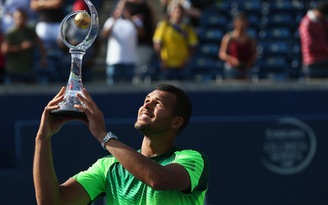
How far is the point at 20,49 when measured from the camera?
9.70m

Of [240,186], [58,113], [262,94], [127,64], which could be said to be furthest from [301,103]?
[58,113]

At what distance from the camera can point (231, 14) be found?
42.2 feet

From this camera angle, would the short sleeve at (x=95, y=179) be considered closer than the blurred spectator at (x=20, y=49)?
Yes

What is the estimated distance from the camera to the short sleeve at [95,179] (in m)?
4.33

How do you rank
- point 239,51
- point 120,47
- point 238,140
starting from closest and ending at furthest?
point 238,140, point 120,47, point 239,51

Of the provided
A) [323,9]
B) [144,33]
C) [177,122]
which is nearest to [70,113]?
[177,122]

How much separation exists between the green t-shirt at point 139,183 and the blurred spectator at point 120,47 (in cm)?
600

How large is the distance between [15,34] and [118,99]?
141 cm

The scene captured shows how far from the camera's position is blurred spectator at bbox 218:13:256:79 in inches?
428

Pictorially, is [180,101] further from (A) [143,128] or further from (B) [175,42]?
(B) [175,42]

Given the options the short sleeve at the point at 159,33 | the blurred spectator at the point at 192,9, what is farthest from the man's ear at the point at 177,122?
the blurred spectator at the point at 192,9

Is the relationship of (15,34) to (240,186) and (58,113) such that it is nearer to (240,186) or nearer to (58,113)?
(240,186)

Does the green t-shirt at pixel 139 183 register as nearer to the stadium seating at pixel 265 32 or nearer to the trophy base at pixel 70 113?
the trophy base at pixel 70 113

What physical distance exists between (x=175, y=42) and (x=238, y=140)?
1738 millimetres
